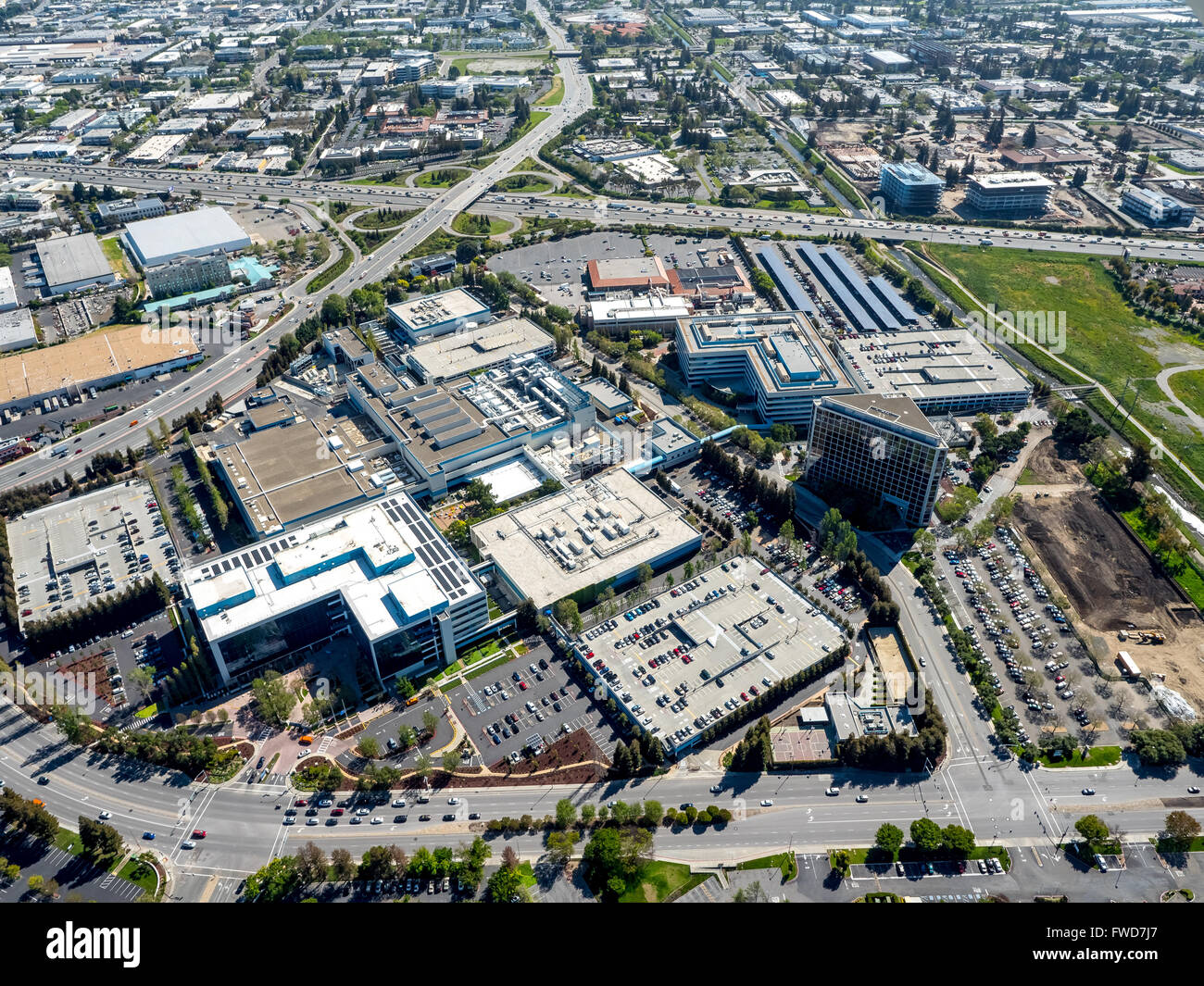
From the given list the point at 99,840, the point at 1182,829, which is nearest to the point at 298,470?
the point at 99,840

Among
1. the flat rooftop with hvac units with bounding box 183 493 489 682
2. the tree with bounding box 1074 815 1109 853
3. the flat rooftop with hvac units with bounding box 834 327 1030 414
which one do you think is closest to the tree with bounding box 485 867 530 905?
the flat rooftop with hvac units with bounding box 183 493 489 682

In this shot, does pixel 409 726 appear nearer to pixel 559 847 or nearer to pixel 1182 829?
pixel 559 847

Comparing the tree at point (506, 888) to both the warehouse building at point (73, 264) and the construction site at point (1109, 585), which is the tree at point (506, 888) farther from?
the warehouse building at point (73, 264)

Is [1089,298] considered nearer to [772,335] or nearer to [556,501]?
[772,335]

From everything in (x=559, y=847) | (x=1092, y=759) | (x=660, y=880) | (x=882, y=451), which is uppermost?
(x=882, y=451)

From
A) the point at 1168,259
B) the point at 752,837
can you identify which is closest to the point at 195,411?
the point at 752,837

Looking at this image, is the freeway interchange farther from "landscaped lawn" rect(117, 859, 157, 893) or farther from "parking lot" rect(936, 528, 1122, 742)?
"parking lot" rect(936, 528, 1122, 742)

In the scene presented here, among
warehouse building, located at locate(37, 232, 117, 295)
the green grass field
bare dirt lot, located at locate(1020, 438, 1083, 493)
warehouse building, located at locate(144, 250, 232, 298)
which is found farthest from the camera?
warehouse building, located at locate(37, 232, 117, 295)
